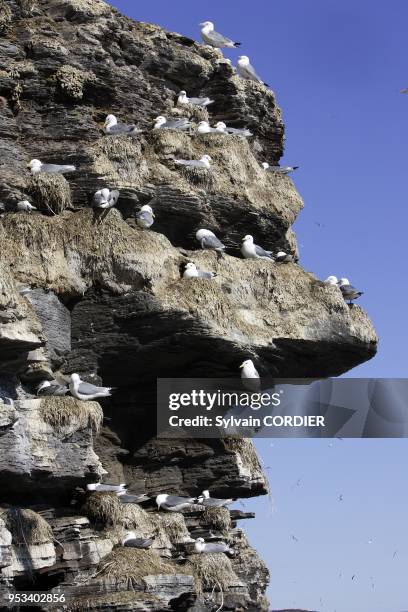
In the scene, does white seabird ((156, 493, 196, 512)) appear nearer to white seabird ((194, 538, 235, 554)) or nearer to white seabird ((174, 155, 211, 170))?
white seabird ((194, 538, 235, 554))

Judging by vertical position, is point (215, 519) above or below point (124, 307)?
below

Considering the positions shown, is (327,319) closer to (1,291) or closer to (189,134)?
(189,134)

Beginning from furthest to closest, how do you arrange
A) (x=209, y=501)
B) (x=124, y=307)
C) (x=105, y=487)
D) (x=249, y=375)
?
1. (x=209, y=501)
2. (x=249, y=375)
3. (x=124, y=307)
4. (x=105, y=487)

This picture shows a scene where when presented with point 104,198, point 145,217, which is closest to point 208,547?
point 145,217

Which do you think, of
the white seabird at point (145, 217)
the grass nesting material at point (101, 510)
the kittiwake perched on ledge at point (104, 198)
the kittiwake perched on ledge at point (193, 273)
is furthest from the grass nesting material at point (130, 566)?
the kittiwake perched on ledge at point (104, 198)

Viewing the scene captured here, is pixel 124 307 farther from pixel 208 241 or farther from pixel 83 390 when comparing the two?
pixel 208 241

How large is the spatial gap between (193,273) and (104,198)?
215 centimetres

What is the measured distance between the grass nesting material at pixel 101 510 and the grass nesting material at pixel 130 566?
1.93 feet

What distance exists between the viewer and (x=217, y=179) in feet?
92.5

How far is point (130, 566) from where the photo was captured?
23.7 metres

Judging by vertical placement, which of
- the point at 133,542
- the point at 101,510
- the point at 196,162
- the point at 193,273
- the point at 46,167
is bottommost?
the point at 133,542

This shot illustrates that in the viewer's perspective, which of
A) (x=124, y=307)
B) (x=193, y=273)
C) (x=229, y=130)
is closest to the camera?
(x=124, y=307)

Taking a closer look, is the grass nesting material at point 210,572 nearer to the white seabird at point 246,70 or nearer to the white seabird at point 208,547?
the white seabird at point 208,547

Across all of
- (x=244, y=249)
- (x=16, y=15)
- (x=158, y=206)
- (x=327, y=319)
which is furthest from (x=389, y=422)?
(x=16, y=15)
